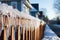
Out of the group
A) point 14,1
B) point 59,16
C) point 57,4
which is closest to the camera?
point 14,1

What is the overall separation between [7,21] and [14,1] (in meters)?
20.2

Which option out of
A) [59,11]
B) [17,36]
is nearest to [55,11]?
[59,11]

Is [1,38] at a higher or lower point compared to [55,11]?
higher

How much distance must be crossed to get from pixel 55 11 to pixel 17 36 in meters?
Result: 59.0

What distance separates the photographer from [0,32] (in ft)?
6.16

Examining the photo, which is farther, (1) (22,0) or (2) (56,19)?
(2) (56,19)

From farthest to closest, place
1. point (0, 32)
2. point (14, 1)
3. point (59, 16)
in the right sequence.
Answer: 1. point (59, 16)
2. point (14, 1)
3. point (0, 32)

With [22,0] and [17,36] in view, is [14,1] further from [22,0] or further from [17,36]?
[17,36]

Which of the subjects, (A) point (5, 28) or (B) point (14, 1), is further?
(B) point (14, 1)

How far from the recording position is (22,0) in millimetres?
22438

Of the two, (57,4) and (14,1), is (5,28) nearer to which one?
(14,1)

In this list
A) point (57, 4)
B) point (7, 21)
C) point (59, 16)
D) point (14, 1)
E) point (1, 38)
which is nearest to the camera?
point (1, 38)

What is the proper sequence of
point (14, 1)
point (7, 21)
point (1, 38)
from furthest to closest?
point (14, 1) → point (7, 21) → point (1, 38)

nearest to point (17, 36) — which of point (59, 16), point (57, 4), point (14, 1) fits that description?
point (14, 1)
